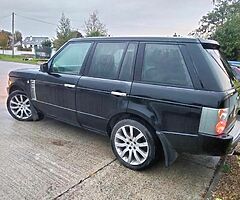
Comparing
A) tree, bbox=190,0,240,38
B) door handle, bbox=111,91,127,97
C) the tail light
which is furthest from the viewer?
tree, bbox=190,0,240,38

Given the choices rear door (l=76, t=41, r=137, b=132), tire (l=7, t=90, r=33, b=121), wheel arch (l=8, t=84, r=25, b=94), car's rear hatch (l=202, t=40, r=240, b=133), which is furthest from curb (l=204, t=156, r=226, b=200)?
wheel arch (l=8, t=84, r=25, b=94)

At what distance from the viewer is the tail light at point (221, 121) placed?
278 centimetres

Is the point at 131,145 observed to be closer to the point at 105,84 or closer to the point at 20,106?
the point at 105,84

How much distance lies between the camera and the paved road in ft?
9.56

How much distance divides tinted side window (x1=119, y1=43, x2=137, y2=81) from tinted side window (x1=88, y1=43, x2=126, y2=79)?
0.32 feet

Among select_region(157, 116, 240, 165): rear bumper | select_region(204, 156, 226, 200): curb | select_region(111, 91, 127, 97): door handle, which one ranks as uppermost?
select_region(111, 91, 127, 97): door handle

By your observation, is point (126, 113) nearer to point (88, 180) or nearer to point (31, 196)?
point (88, 180)

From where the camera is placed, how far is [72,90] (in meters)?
4.11

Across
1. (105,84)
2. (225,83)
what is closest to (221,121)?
(225,83)

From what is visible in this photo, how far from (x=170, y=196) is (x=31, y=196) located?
1.57 m

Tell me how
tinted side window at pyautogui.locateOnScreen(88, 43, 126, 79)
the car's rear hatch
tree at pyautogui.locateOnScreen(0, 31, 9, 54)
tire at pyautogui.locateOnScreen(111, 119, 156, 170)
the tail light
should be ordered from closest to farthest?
the tail light → the car's rear hatch → tire at pyautogui.locateOnScreen(111, 119, 156, 170) → tinted side window at pyautogui.locateOnScreen(88, 43, 126, 79) → tree at pyautogui.locateOnScreen(0, 31, 9, 54)

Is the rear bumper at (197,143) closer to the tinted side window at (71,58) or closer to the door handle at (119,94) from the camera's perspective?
the door handle at (119,94)

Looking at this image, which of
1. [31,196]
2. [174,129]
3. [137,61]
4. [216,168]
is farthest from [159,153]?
[31,196]

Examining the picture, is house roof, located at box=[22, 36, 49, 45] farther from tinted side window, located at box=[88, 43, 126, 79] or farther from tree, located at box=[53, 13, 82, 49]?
tinted side window, located at box=[88, 43, 126, 79]
